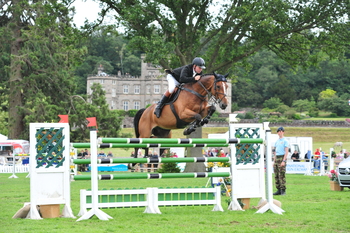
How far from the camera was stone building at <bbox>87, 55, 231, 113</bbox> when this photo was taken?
109375 millimetres

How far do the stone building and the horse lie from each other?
323 ft

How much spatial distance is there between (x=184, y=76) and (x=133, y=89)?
102m

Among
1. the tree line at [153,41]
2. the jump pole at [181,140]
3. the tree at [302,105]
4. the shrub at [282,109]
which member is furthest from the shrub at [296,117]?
the jump pole at [181,140]

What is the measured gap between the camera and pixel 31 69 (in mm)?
40875

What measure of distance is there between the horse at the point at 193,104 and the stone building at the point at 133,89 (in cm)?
9844

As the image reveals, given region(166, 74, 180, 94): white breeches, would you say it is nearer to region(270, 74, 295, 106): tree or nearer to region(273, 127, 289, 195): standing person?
region(273, 127, 289, 195): standing person

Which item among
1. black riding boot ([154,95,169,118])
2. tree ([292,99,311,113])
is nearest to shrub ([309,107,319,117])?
tree ([292,99,311,113])

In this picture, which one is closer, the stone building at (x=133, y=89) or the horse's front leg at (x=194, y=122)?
the horse's front leg at (x=194, y=122)

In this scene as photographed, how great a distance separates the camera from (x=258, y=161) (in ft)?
30.5

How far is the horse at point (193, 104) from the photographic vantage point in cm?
970

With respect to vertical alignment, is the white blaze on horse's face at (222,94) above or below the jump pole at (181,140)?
above

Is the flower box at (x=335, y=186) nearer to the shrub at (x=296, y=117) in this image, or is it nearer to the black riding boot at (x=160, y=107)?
the black riding boot at (x=160, y=107)

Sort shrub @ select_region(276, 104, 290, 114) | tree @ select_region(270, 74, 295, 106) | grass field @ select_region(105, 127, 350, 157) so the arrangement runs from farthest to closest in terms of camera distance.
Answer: tree @ select_region(270, 74, 295, 106), shrub @ select_region(276, 104, 290, 114), grass field @ select_region(105, 127, 350, 157)

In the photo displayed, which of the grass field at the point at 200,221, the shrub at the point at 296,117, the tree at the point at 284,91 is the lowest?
the grass field at the point at 200,221
